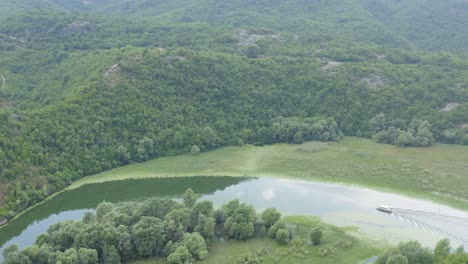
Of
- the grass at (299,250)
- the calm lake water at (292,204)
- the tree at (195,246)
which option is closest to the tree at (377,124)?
the calm lake water at (292,204)

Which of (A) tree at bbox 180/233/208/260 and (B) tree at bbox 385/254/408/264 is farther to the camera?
(A) tree at bbox 180/233/208/260

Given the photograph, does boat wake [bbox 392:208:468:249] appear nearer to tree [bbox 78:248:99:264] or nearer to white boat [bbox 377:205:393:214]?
white boat [bbox 377:205:393:214]

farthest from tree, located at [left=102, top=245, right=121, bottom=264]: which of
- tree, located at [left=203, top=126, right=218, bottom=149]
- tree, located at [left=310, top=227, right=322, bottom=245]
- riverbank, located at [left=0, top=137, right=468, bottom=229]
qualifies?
tree, located at [left=203, top=126, right=218, bottom=149]

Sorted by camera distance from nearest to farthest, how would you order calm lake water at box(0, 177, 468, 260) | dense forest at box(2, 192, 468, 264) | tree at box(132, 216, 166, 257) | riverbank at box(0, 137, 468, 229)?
dense forest at box(2, 192, 468, 264), tree at box(132, 216, 166, 257), calm lake water at box(0, 177, 468, 260), riverbank at box(0, 137, 468, 229)

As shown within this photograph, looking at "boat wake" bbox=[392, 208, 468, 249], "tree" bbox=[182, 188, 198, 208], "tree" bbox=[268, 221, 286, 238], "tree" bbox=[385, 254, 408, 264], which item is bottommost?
"boat wake" bbox=[392, 208, 468, 249]

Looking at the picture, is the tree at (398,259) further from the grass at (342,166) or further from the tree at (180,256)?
the grass at (342,166)

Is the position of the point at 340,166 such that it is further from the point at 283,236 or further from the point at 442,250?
the point at 442,250

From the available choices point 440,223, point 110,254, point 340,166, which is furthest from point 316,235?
point 340,166
